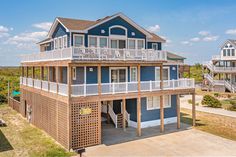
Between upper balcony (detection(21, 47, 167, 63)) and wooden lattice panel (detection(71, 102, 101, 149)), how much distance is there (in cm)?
331

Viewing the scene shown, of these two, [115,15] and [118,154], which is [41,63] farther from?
[118,154]

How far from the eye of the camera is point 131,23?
2295 centimetres

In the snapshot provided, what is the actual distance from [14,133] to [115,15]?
44.2ft

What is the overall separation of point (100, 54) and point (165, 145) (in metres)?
8.03

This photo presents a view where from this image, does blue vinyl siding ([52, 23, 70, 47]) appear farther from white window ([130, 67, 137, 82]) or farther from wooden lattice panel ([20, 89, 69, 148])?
white window ([130, 67, 137, 82])

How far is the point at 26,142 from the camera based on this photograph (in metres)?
18.1

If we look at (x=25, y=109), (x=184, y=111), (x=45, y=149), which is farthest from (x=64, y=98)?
(x=184, y=111)

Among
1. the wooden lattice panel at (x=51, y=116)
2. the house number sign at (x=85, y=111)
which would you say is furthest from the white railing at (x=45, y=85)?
the house number sign at (x=85, y=111)

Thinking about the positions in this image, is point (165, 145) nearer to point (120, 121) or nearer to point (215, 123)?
point (120, 121)

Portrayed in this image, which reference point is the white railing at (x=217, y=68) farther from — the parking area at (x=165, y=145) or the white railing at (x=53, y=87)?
the white railing at (x=53, y=87)

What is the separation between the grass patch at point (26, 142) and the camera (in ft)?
52.1

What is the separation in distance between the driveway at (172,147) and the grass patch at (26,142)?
8.51 feet

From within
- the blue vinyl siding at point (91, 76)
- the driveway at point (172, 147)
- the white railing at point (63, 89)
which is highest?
the blue vinyl siding at point (91, 76)

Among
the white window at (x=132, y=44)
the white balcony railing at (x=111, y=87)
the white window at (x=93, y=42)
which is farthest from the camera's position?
the white window at (x=132, y=44)
